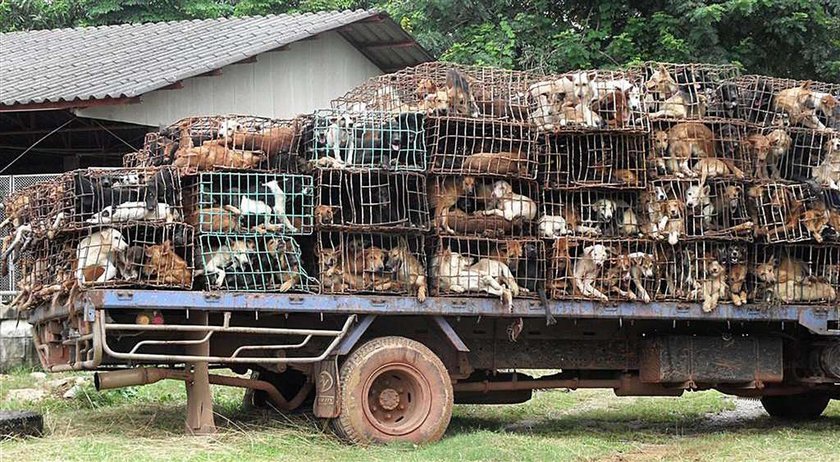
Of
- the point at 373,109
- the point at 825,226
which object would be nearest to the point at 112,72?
the point at 373,109

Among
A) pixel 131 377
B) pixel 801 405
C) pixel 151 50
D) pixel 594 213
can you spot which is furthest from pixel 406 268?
pixel 151 50

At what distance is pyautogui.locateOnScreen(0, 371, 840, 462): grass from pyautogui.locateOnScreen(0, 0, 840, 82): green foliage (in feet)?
32.7

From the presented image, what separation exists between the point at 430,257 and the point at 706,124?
10.4ft

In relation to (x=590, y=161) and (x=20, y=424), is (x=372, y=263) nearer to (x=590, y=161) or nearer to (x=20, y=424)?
(x=590, y=161)

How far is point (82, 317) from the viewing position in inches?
399

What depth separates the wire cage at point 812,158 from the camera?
493 inches

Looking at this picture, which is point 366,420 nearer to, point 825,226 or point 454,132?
point 454,132

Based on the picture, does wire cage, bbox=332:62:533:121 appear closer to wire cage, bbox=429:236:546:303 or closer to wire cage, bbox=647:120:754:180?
wire cage, bbox=429:236:546:303

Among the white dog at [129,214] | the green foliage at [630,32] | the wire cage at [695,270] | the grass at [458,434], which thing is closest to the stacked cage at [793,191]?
the wire cage at [695,270]

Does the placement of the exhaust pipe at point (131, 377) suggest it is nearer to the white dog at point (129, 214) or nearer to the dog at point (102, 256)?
the dog at point (102, 256)

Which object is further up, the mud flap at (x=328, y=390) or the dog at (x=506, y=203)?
the dog at (x=506, y=203)

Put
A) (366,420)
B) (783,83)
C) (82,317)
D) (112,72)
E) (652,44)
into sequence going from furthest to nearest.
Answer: (652,44) → (112,72) → (783,83) → (366,420) → (82,317)

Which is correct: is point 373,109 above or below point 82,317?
above

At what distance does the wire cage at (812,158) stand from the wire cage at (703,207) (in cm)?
77
